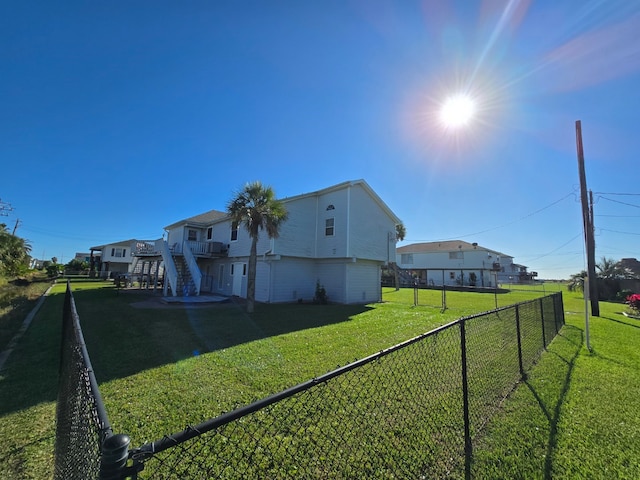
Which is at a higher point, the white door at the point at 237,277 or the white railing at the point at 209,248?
the white railing at the point at 209,248

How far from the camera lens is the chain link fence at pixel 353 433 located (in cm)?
196

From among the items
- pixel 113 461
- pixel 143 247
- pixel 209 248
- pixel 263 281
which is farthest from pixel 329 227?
pixel 113 461

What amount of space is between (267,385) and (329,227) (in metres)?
13.9

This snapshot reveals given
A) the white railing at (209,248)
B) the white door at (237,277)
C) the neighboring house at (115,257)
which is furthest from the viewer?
the neighboring house at (115,257)

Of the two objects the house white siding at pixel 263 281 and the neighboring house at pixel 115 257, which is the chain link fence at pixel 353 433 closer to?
the house white siding at pixel 263 281

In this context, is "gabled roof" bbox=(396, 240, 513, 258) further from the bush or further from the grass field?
the grass field

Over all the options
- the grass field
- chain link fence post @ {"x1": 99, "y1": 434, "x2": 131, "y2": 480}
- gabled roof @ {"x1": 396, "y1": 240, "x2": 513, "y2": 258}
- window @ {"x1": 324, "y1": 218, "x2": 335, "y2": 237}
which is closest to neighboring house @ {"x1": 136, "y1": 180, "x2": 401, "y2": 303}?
window @ {"x1": 324, "y1": 218, "x2": 335, "y2": 237}

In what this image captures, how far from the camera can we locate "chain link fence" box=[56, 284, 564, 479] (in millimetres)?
1960

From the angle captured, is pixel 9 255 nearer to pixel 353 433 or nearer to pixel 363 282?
pixel 363 282

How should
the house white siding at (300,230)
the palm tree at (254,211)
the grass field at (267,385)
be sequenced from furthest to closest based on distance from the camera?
the house white siding at (300,230) → the palm tree at (254,211) → the grass field at (267,385)

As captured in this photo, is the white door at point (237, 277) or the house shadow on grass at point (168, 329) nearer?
the house shadow on grass at point (168, 329)

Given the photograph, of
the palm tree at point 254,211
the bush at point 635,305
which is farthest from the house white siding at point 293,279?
the bush at point 635,305

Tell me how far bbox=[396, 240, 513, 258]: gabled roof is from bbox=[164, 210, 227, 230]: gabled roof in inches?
1270

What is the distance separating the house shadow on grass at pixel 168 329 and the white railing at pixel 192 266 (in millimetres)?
3414
